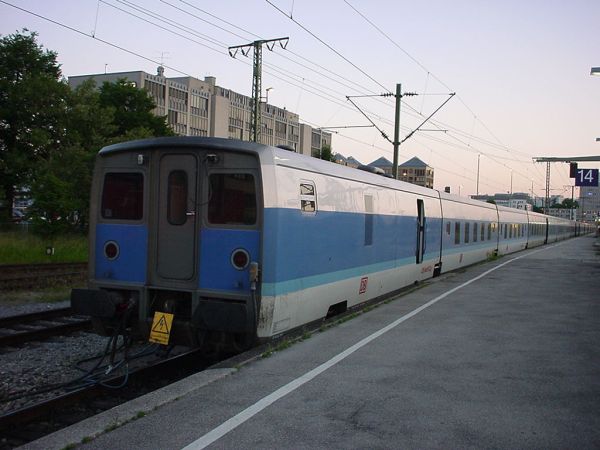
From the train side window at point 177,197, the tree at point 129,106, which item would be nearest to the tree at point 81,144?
the tree at point 129,106

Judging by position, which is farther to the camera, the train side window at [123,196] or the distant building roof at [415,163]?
the distant building roof at [415,163]

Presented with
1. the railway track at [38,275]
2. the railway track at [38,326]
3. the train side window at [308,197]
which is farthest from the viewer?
the railway track at [38,275]

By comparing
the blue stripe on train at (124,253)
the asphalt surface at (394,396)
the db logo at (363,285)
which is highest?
the blue stripe on train at (124,253)

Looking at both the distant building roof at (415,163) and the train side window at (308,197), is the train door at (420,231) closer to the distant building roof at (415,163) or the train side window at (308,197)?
the train side window at (308,197)

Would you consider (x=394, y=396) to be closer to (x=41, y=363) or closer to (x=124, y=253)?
(x=124, y=253)

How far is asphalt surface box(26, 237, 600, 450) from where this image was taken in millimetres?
4711

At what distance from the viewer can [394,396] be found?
229 inches

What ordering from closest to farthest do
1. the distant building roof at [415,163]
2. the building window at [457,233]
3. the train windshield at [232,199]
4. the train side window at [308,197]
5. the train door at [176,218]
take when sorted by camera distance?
the train windshield at [232,199] → the train door at [176,218] → the train side window at [308,197] → the building window at [457,233] → the distant building roof at [415,163]

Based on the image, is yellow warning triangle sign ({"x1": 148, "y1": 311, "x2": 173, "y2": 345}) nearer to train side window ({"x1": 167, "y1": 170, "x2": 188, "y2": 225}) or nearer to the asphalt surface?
the asphalt surface

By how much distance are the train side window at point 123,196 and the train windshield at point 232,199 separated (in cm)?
108

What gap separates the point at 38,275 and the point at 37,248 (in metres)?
5.91

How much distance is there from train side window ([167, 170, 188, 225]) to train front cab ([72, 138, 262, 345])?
0.04 ft

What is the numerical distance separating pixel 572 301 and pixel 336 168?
6942mm

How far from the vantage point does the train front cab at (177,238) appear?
703cm
